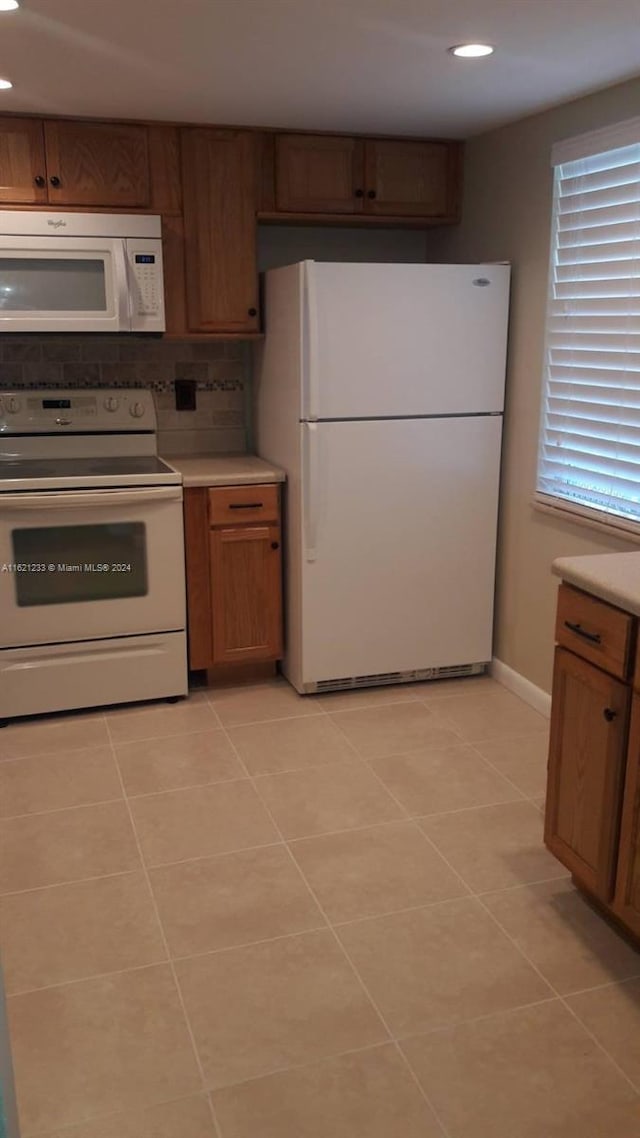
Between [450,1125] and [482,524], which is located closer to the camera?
[450,1125]

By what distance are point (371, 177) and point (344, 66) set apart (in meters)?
0.96

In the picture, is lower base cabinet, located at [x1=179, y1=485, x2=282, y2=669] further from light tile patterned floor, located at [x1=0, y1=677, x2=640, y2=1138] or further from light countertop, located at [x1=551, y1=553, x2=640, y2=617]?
light countertop, located at [x1=551, y1=553, x2=640, y2=617]

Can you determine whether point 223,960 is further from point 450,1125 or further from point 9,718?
point 9,718

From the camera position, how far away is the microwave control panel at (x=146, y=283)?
135 inches

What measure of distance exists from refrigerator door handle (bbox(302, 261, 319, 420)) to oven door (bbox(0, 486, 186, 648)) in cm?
57

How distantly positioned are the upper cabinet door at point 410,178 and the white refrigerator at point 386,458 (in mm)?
462

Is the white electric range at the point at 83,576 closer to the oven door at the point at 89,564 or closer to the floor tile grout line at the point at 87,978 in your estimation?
the oven door at the point at 89,564

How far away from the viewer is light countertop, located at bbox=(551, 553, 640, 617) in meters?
2.03

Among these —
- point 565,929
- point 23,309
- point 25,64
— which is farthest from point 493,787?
point 25,64

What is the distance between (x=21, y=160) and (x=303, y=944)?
107 inches

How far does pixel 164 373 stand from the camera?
399 cm

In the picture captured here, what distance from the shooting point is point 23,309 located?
133 inches

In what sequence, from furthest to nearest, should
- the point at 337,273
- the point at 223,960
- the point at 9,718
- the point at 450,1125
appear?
the point at 9,718
the point at 337,273
the point at 223,960
the point at 450,1125

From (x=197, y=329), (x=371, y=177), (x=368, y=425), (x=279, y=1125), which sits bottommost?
(x=279, y=1125)
